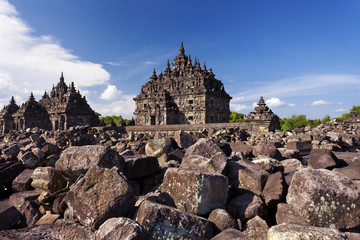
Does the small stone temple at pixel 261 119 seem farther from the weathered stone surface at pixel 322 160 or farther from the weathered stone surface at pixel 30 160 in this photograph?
the weathered stone surface at pixel 30 160

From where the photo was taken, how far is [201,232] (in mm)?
2379

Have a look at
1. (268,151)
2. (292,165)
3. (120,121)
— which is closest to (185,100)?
(120,121)

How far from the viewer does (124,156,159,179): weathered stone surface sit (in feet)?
11.9

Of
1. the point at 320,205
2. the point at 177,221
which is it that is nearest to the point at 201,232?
the point at 177,221

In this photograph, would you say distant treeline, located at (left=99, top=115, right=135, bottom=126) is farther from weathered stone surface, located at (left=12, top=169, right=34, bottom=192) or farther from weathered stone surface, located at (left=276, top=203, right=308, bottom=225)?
weathered stone surface, located at (left=276, top=203, right=308, bottom=225)

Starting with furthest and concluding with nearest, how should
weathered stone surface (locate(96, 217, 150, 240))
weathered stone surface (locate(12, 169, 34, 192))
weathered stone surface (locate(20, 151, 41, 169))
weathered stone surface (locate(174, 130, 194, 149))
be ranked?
weathered stone surface (locate(174, 130, 194, 149))
weathered stone surface (locate(20, 151, 41, 169))
weathered stone surface (locate(12, 169, 34, 192))
weathered stone surface (locate(96, 217, 150, 240))

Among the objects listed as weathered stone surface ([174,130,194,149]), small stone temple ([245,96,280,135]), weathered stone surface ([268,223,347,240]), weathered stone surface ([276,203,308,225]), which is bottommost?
weathered stone surface ([276,203,308,225])

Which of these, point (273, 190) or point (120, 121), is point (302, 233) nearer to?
point (273, 190)

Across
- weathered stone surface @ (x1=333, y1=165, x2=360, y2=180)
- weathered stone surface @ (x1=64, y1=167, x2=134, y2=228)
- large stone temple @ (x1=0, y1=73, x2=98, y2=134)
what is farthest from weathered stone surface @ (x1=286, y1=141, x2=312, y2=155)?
large stone temple @ (x1=0, y1=73, x2=98, y2=134)

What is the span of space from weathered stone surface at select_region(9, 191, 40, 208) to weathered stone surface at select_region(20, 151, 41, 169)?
129 centimetres

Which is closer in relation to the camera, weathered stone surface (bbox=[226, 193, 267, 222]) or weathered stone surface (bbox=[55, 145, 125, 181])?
weathered stone surface (bbox=[226, 193, 267, 222])

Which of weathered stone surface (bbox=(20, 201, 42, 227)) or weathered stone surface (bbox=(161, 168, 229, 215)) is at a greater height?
weathered stone surface (bbox=(161, 168, 229, 215))

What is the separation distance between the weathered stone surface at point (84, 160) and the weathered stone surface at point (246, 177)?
167cm

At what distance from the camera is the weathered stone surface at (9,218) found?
2977 mm
